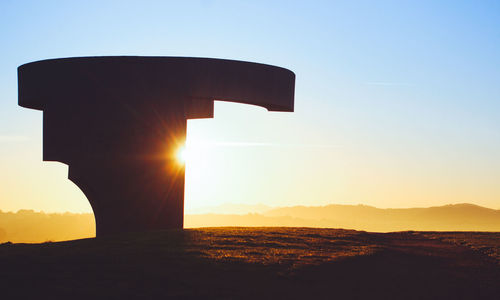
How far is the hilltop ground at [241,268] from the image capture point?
1384cm

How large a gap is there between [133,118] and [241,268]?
10.8 meters

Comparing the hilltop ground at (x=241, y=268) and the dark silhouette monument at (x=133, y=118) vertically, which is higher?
the dark silhouette monument at (x=133, y=118)

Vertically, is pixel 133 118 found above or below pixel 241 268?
above

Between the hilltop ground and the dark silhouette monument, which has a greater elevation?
the dark silhouette monument

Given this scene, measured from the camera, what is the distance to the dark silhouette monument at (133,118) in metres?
24.7

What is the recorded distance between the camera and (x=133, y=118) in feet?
81.6

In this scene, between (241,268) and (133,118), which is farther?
(133,118)

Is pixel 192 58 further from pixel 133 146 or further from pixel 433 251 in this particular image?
pixel 433 251

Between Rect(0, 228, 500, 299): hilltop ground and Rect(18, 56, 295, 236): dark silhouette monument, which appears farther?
Rect(18, 56, 295, 236): dark silhouette monument

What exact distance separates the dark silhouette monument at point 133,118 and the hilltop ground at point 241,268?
3.30 meters

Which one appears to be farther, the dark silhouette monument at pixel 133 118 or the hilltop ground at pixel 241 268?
the dark silhouette monument at pixel 133 118

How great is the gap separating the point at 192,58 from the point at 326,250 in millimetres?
9419

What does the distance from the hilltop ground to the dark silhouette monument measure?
130 inches

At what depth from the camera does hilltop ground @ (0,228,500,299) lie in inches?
545
